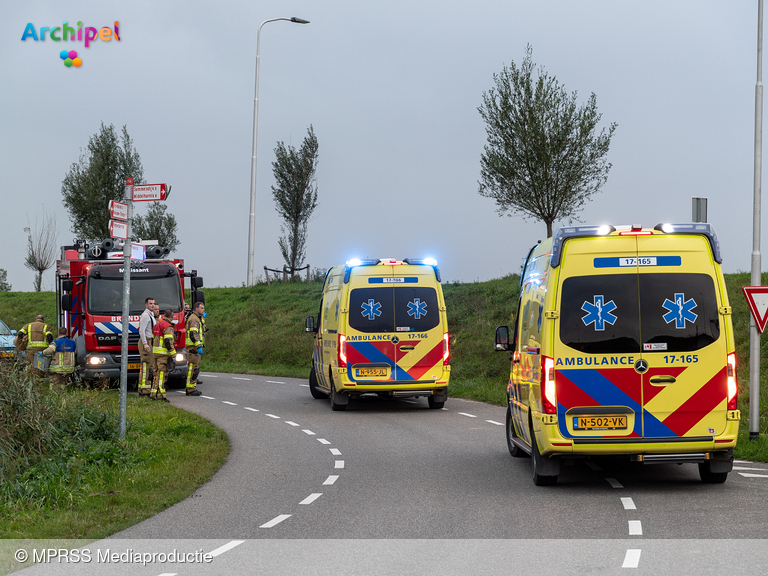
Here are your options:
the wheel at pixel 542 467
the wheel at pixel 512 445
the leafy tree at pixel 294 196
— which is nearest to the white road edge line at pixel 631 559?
the wheel at pixel 542 467

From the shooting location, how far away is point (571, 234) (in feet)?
29.9

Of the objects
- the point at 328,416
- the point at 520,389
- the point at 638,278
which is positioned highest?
the point at 638,278

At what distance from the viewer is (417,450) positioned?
40.5ft

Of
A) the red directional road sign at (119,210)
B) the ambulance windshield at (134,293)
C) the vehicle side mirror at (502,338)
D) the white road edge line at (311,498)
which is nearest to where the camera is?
the white road edge line at (311,498)

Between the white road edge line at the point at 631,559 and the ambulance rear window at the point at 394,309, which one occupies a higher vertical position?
the ambulance rear window at the point at 394,309

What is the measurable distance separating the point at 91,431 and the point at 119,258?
10.6m

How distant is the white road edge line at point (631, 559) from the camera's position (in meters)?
6.21

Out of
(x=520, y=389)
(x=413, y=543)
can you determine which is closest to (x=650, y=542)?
(x=413, y=543)

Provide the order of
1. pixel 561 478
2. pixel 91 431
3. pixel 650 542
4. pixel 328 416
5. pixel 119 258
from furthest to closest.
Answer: pixel 119 258 → pixel 328 416 → pixel 91 431 → pixel 561 478 → pixel 650 542

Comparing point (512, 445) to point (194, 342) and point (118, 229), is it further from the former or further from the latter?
point (194, 342)

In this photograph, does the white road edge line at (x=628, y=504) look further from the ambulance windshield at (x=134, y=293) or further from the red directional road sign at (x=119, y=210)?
the ambulance windshield at (x=134, y=293)

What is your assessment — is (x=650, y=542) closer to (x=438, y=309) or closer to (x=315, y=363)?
(x=438, y=309)

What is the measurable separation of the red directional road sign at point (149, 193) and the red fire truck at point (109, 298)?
359 inches

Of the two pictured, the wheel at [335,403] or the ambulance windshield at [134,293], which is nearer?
the wheel at [335,403]
